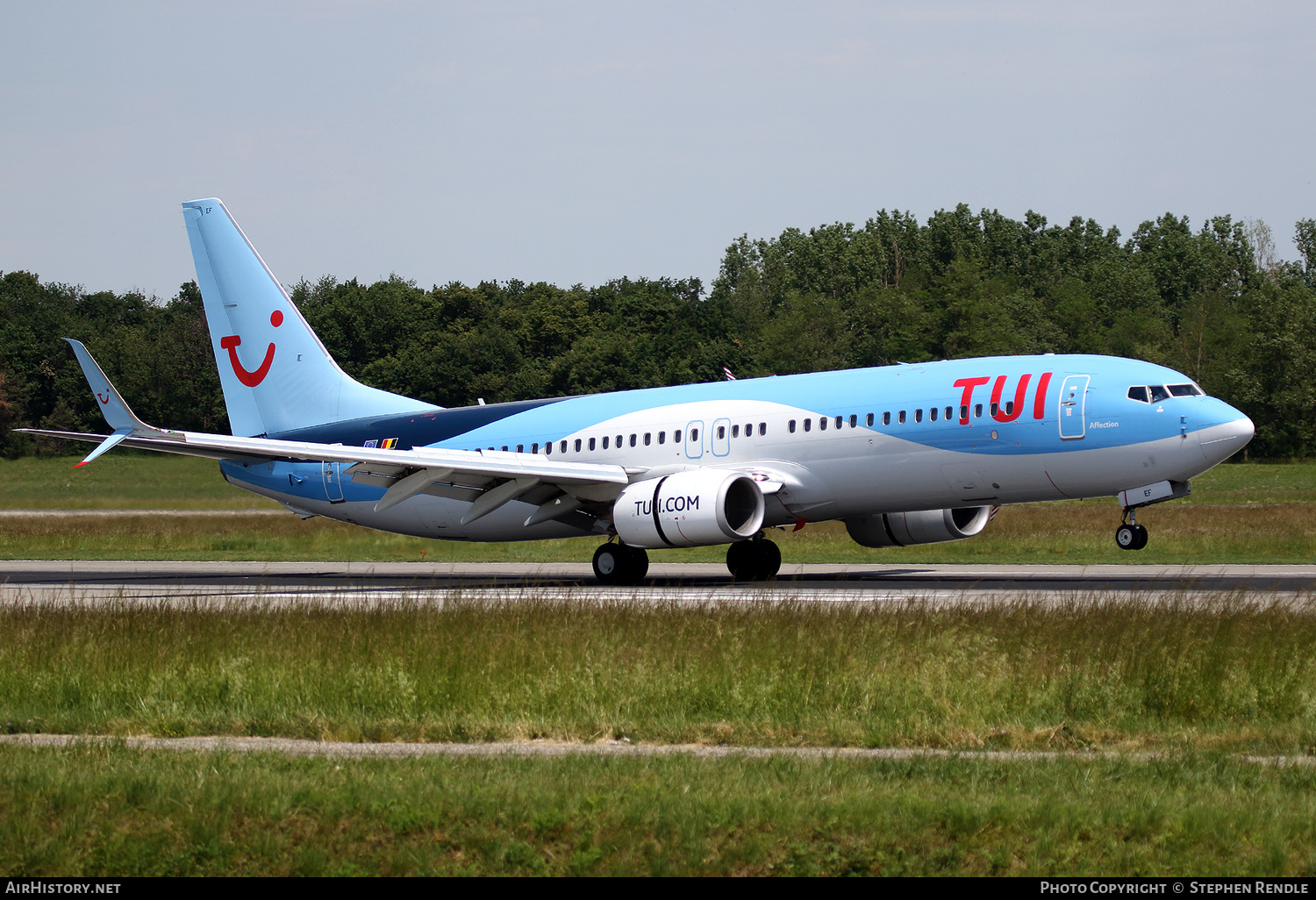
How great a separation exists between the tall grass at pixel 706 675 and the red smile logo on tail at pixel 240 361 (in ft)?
57.7

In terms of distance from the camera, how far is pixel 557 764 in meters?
9.65

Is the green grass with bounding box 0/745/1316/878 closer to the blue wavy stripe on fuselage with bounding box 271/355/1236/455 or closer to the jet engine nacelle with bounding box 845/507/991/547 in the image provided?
the blue wavy stripe on fuselage with bounding box 271/355/1236/455

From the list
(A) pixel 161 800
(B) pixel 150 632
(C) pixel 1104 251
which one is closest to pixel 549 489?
(B) pixel 150 632

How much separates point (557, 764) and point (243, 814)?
2.18 m

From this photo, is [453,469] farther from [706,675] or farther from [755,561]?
[706,675]

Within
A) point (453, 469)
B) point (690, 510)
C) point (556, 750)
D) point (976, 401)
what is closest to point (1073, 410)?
point (976, 401)

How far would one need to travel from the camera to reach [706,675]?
43.4 ft

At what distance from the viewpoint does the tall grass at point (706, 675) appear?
11398 millimetres

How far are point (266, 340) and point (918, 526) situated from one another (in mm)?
16236

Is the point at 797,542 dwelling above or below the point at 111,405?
below

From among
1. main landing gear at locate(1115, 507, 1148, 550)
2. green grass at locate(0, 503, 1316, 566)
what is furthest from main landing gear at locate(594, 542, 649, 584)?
main landing gear at locate(1115, 507, 1148, 550)

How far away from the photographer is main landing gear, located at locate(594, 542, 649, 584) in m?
27.5

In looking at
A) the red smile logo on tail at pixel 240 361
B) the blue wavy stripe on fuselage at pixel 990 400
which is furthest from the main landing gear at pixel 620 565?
the red smile logo on tail at pixel 240 361

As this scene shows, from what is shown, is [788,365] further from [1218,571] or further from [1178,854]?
[1178,854]
